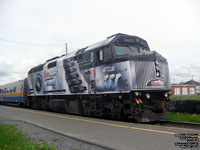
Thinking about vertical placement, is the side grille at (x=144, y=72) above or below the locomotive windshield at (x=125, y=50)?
below

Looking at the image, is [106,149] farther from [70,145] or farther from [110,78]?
[110,78]

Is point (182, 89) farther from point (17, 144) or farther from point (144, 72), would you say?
point (17, 144)

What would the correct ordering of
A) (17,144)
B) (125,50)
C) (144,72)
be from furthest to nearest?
(125,50), (144,72), (17,144)

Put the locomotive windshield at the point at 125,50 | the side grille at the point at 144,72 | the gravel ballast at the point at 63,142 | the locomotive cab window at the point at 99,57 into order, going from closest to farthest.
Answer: the gravel ballast at the point at 63,142 < the side grille at the point at 144,72 < the locomotive windshield at the point at 125,50 < the locomotive cab window at the point at 99,57

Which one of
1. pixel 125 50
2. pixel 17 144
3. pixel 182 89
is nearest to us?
pixel 17 144

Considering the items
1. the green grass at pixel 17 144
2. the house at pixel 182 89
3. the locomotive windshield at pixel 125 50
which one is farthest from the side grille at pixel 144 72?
the house at pixel 182 89

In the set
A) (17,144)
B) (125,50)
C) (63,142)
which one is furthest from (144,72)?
(17,144)

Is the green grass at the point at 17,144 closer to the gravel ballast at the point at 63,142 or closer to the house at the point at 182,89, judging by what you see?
the gravel ballast at the point at 63,142

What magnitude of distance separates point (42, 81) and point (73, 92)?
204 inches

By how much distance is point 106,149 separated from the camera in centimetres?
500

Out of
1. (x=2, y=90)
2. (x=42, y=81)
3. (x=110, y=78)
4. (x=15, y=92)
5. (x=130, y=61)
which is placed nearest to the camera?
→ (x=130, y=61)

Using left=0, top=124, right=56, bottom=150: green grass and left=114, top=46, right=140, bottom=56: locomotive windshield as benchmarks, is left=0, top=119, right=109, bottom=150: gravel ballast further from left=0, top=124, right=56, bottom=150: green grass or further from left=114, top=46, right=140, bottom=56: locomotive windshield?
left=114, top=46, right=140, bottom=56: locomotive windshield

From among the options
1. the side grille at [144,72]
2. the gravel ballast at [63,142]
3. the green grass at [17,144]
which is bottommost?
the gravel ballast at [63,142]

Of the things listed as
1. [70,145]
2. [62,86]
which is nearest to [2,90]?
[62,86]
